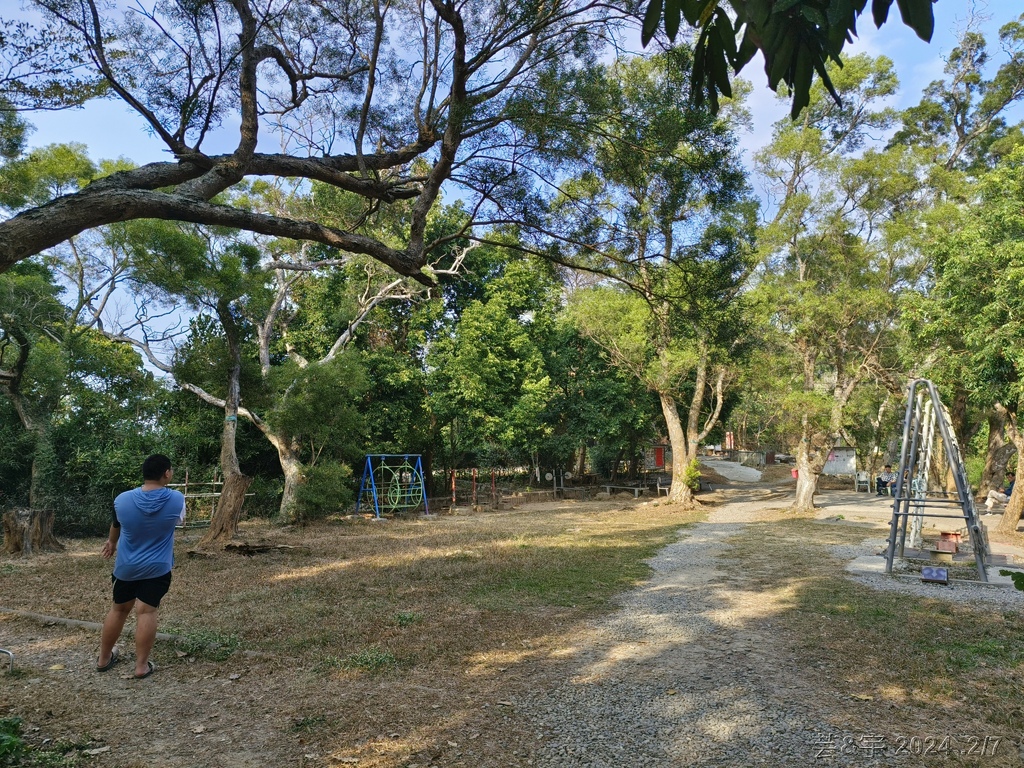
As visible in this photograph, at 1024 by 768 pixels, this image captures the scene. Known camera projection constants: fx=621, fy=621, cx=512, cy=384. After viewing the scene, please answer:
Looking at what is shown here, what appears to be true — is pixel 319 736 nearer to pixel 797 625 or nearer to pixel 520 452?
pixel 797 625

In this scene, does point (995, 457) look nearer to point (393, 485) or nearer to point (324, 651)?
point (393, 485)

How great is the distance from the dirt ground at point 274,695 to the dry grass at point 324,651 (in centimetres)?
1

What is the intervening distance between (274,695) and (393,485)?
15.5 metres

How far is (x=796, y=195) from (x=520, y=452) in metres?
14.8

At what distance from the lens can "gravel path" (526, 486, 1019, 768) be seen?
3199 millimetres

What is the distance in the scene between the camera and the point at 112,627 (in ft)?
14.4

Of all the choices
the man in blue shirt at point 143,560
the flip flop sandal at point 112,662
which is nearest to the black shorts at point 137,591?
the man in blue shirt at point 143,560

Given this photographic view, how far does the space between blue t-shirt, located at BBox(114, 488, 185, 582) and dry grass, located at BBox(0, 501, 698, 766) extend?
2.41 ft

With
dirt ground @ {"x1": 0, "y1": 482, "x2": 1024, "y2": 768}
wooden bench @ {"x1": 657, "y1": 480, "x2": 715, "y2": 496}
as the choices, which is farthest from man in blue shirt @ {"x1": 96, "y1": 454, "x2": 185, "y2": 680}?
wooden bench @ {"x1": 657, "y1": 480, "x2": 715, "y2": 496}

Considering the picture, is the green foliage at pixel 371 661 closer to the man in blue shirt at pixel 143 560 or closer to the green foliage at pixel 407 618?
the green foliage at pixel 407 618

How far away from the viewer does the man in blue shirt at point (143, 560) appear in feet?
14.1

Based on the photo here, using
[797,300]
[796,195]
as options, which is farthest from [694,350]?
[796,195]

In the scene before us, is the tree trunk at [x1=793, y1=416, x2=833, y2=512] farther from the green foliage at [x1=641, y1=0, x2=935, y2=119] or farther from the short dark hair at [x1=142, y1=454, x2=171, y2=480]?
the green foliage at [x1=641, y1=0, x2=935, y2=119]

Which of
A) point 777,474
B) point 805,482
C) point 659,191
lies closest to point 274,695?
point 659,191
